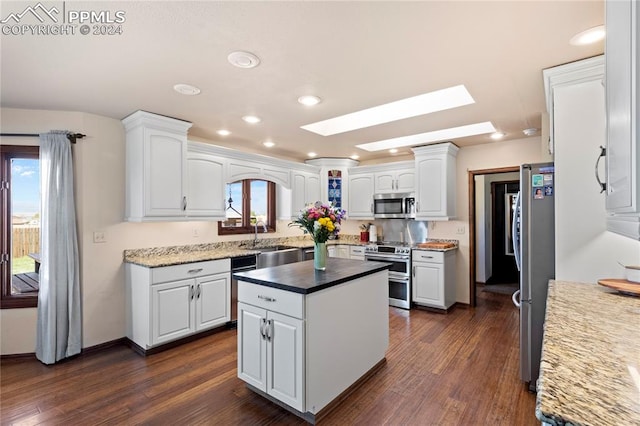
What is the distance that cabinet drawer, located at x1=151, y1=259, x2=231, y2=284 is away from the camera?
10.2 feet

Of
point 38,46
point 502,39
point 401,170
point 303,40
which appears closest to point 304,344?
point 303,40

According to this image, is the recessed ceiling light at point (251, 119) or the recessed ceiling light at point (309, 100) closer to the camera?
the recessed ceiling light at point (309, 100)

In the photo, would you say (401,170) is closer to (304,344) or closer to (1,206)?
(304,344)

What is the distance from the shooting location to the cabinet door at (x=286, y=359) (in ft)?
6.64

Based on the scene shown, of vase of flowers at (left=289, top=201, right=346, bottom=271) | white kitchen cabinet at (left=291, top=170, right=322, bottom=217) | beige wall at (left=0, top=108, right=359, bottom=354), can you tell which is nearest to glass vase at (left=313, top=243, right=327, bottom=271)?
vase of flowers at (left=289, top=201, right=346, bottom=271)

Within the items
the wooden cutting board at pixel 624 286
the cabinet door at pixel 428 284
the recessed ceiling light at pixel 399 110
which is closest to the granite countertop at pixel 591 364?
the wooden cutting board at pixel 624 286

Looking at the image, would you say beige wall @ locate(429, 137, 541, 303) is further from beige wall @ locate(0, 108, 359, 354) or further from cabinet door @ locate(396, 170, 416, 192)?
beige wall @ locate(0, 108, 359, 354)

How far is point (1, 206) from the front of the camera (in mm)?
3018

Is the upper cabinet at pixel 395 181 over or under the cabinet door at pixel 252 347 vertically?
over

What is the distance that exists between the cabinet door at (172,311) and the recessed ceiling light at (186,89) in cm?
187

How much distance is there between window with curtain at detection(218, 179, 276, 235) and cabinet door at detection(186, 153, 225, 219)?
18.7 inches

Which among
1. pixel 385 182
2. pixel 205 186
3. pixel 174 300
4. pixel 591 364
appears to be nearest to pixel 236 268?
pixel 174 300

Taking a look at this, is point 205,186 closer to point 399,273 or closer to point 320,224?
point 320,224

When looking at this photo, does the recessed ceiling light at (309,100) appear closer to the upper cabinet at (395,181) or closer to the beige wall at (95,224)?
the beige wall at (95,224)
